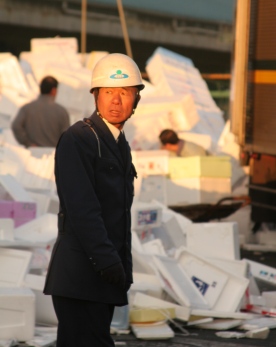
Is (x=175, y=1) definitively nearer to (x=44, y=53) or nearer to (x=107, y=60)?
(x=44, y=53)

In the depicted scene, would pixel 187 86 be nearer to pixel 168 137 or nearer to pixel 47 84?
pixel 168 137

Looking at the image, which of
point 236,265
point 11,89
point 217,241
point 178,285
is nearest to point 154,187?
point 217,241

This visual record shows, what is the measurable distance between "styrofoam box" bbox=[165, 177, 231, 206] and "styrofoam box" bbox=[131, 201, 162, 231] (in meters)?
3.44

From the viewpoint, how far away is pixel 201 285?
8.93 metres

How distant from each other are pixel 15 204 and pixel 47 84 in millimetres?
5184

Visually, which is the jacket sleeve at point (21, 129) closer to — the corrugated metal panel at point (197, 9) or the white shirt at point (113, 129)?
the white shirt at point (113, 129)

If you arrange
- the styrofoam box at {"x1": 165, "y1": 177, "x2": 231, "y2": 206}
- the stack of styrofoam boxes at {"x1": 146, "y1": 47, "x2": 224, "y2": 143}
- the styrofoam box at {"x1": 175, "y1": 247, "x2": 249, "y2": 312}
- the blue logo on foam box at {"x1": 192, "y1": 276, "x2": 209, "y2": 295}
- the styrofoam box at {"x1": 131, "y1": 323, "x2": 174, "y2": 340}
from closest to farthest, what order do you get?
the styrofoam box at {"x1": 131, "y1": 323, "x2": 174, "y2": 340} → the styrofoam box at {"x1": 175, "y1": 247, "x2": 249, "y2": 312} → the blue logo on foam box at {"x1": 192, "y1": 276, "x2": 209, "y2": 295} → the styrofoam box at {"x1": 165, "y1": 177, "x2": 231, "y2": 206} → the stack of styrofoam boxes at {"x1": 146, "y1": 47, "x2": 224, "y2": 143}

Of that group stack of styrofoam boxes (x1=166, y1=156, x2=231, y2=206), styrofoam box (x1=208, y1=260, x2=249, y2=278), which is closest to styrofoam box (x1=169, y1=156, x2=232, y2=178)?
stack of styrofoam boxes (x1=166, y1=156, x2=231, y2=206)

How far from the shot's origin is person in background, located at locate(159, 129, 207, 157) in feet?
49.6

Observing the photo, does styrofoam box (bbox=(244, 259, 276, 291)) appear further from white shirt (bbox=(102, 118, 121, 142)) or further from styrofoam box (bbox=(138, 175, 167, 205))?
white shirt (bbox=(102, 118, 121, 142))

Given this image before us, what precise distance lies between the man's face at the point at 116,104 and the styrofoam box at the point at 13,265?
332 cm

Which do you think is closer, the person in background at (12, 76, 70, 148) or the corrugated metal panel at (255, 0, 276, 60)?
the corrugated metal panel at (255, 0, 276, 60)

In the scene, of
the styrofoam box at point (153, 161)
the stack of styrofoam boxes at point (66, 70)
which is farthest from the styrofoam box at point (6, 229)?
the stack of styrofoam boxes at point (66, 70)

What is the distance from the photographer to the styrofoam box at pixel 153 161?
1395cm
